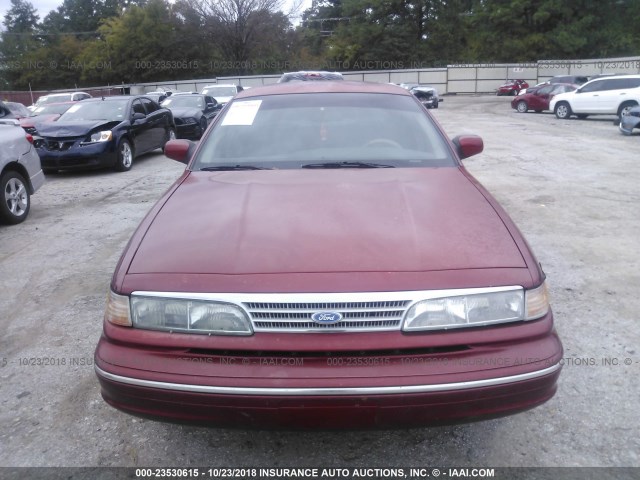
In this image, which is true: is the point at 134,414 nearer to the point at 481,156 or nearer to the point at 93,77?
the point at 481,156

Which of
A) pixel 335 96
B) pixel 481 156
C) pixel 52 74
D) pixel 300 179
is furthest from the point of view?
pixel 52 74

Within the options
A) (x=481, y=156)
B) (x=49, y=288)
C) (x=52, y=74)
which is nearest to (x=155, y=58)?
(x=52, y=74)

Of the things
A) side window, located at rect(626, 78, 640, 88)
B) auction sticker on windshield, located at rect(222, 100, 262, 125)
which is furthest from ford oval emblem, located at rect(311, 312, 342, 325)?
side window, located at rect(626, 78, 640, 88)

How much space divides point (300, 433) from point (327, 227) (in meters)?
0.93

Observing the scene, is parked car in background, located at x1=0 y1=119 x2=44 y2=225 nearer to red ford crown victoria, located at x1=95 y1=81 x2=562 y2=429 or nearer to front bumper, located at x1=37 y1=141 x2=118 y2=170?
front bumper, located at x1=37 y1=141 x2=118 y2=170

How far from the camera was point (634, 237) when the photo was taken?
6.00 metres

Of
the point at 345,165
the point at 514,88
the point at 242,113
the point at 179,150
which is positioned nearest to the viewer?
the point at 345,165

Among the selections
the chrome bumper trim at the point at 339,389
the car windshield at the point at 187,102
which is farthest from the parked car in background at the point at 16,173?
the car windshield at the point at 187,102

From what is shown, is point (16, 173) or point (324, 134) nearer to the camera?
point (324, 134)

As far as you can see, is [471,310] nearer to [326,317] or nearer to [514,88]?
[326,317]

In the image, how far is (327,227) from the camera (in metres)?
2.60

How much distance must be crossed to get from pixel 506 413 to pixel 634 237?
459cm

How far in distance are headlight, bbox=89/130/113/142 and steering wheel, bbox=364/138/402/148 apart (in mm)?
8367

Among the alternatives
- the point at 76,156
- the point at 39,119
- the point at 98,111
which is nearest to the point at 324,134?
the point at 76,156
